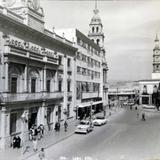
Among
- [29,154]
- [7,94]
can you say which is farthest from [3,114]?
[29,154]

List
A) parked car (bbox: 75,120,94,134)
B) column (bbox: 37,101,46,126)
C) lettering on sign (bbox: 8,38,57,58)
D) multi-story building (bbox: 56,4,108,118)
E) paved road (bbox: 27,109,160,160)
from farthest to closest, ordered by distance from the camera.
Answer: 1. multi-story building (bbox: 56,4,108,118)
2. column (bbox: 37,101,46,126)
3. parked car (bbox: 75,120,94,134)
4. lettering on sign (bbox: 8,38,57,58)
5. paved road (bbox: 27,109,160,160)

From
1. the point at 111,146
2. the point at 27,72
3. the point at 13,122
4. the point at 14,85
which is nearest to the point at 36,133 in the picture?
the point at 13,122

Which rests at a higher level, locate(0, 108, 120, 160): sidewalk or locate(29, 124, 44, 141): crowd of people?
locate(29, 124, 44, 141): crowd of people

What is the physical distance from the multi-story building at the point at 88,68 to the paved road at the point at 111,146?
5.66 m

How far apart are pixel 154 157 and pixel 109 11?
569cm

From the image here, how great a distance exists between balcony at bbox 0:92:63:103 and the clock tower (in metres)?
4.29

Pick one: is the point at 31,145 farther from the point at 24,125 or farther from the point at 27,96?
the point at 27,96

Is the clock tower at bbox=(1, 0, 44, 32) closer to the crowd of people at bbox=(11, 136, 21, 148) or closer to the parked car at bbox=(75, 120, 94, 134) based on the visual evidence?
the parked car at bbox=(75, 120, 94, 134)

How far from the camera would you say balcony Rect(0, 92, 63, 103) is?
16047mm

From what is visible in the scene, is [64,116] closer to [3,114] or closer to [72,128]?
[72,128]

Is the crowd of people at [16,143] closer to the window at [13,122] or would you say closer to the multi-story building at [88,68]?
the window at [13,122]

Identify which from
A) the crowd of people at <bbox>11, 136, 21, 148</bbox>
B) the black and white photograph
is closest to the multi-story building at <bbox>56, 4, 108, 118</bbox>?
the black and white photograph

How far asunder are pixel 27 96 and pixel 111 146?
19.0ft

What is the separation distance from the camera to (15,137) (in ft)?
52.7
